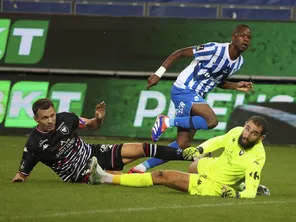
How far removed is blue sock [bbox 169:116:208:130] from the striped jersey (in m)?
0.49

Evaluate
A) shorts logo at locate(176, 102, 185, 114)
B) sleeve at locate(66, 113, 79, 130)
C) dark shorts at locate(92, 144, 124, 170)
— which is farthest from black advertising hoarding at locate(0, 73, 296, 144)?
sleeve at locate(66, 113, 79, 130)

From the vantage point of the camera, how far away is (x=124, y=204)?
32.1ft

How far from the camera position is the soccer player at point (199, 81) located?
13102mm

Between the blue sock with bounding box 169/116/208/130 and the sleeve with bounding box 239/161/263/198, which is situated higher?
the blue sock with bounding box 169/116/208/130

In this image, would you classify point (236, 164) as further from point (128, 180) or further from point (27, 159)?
point (27, 159)

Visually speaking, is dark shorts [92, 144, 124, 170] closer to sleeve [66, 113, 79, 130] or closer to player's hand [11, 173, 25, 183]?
sleeve [66, 113, 79, 130]

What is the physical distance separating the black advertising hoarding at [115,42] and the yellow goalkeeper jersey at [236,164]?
892 cm

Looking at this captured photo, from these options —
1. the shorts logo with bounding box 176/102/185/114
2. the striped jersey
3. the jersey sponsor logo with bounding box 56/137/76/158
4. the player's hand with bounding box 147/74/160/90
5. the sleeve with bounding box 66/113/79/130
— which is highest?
the striped jersey

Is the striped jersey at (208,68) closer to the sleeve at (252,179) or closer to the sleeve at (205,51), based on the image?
the sleeve at (205,51)

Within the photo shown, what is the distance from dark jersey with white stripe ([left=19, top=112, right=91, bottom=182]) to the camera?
11227mm

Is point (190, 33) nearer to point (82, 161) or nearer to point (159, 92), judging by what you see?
point (159, 92)

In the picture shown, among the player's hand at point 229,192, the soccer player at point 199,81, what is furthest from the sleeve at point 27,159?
the soccer player at point 199,81

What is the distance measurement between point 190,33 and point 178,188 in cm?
922

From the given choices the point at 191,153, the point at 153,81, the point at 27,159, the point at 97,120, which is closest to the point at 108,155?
the point at 97,120
